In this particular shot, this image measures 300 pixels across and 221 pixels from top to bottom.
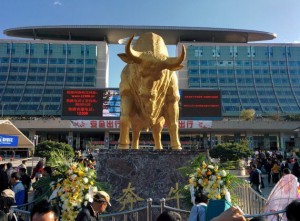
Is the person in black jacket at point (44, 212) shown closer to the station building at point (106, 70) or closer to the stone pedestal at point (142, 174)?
the stone pedestal at point (142, 174)

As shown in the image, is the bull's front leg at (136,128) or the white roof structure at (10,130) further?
the white roof structure at (10,130)

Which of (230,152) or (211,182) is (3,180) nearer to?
(211,182)

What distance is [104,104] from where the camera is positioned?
2733 centimetres

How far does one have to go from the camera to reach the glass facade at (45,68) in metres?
61.4

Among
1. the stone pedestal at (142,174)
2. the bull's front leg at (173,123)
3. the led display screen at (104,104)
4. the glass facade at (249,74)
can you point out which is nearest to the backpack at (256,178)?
the bull's front leg at (173,123)

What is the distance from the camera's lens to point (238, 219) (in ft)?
6.03

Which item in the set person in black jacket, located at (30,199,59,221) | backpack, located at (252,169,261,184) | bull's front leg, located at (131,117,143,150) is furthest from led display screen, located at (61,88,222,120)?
person in black jacket, located at (30,199,59,221)

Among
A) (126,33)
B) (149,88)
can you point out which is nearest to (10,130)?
(149,88)

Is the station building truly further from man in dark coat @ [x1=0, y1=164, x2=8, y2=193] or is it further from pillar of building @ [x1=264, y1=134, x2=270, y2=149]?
man in dark coat @ [x1=0, y1=164, x2=8, y2=193]

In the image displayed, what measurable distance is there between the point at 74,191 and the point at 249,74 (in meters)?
63.9

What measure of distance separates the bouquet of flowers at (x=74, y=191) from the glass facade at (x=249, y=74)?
58.3 meters

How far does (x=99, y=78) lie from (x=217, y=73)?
910 inches

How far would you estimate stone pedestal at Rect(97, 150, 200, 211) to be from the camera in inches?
240

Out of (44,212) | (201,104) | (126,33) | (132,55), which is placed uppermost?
(126,33)
